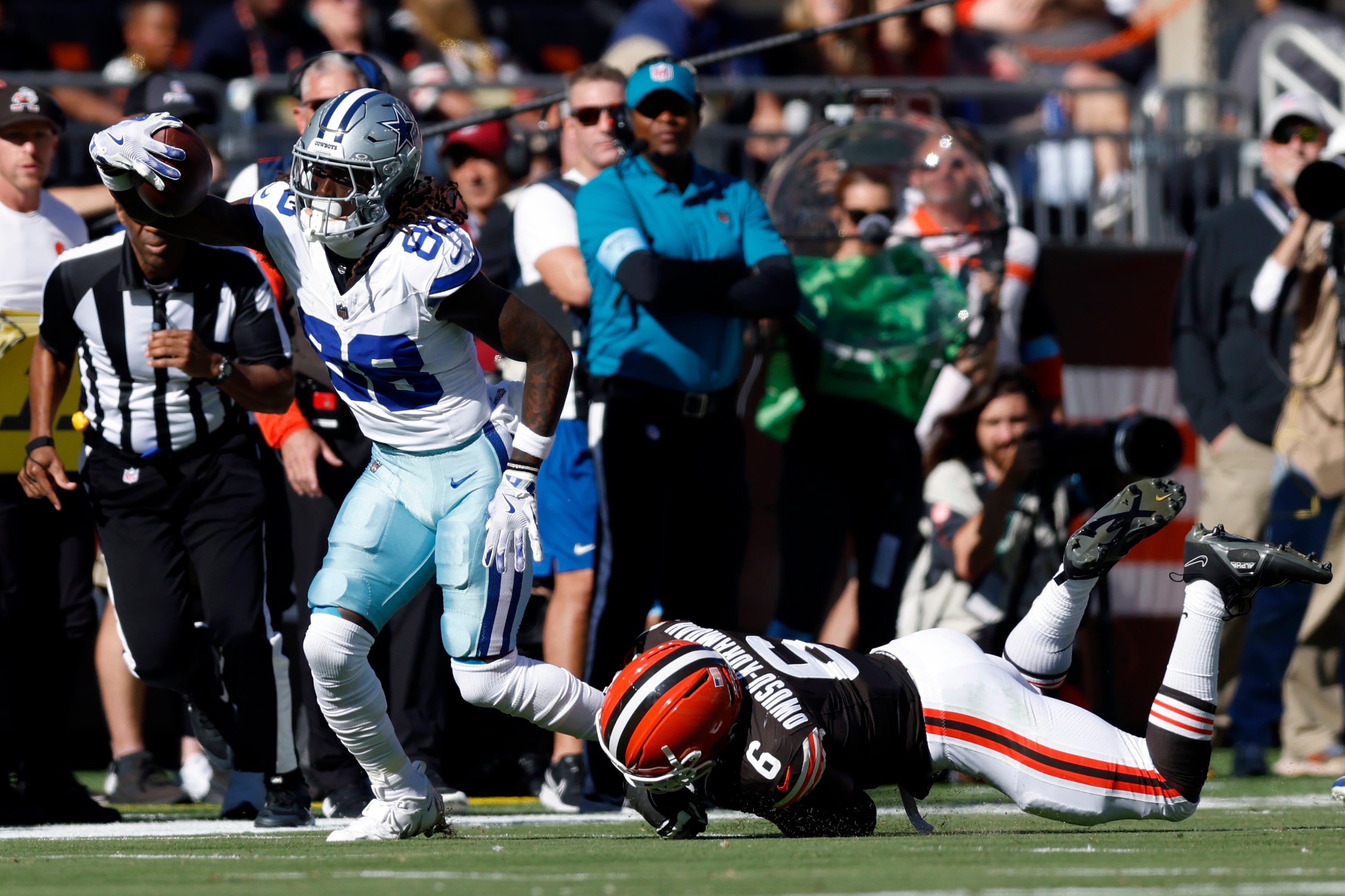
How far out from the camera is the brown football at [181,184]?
5434 millimetres

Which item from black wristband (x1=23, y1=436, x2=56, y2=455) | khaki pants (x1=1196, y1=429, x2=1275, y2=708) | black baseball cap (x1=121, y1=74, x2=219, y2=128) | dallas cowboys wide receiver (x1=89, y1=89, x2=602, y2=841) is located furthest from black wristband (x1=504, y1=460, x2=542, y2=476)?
khaki pants (x1=1196, y1=429, x2=1275, y2=708)

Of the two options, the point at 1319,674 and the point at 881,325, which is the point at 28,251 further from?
the point at 1319,674

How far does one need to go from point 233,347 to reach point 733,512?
5.79 feet

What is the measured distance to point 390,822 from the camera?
5.45 metres

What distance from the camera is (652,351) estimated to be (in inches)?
265

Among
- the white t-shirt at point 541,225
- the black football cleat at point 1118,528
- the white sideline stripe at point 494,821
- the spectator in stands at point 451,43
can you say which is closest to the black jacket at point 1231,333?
the white sideline stripe at point 494,821

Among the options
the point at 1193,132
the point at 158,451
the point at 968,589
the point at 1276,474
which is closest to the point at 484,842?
the point at 158,451

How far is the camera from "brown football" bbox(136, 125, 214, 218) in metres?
5.43

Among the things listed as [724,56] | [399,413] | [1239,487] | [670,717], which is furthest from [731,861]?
[1239,487]

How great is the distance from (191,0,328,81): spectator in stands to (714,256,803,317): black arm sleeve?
153 inches

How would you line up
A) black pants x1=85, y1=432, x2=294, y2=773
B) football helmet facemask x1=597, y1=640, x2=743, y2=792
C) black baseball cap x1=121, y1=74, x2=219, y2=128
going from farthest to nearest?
black baseball cap x1=121, y1=74, x2=219, y2=128 < black pants x1=85, y1=432, x2=294, y2=773 < football helmet facemask x1=597, y1=640, x2=743, y2=792

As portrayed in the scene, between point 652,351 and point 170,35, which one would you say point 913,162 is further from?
point 170,35

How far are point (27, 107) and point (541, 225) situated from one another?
178 cm

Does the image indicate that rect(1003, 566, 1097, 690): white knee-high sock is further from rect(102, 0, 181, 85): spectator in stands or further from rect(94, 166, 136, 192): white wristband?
rect(102, 0, 181, 85): spectator in stands
